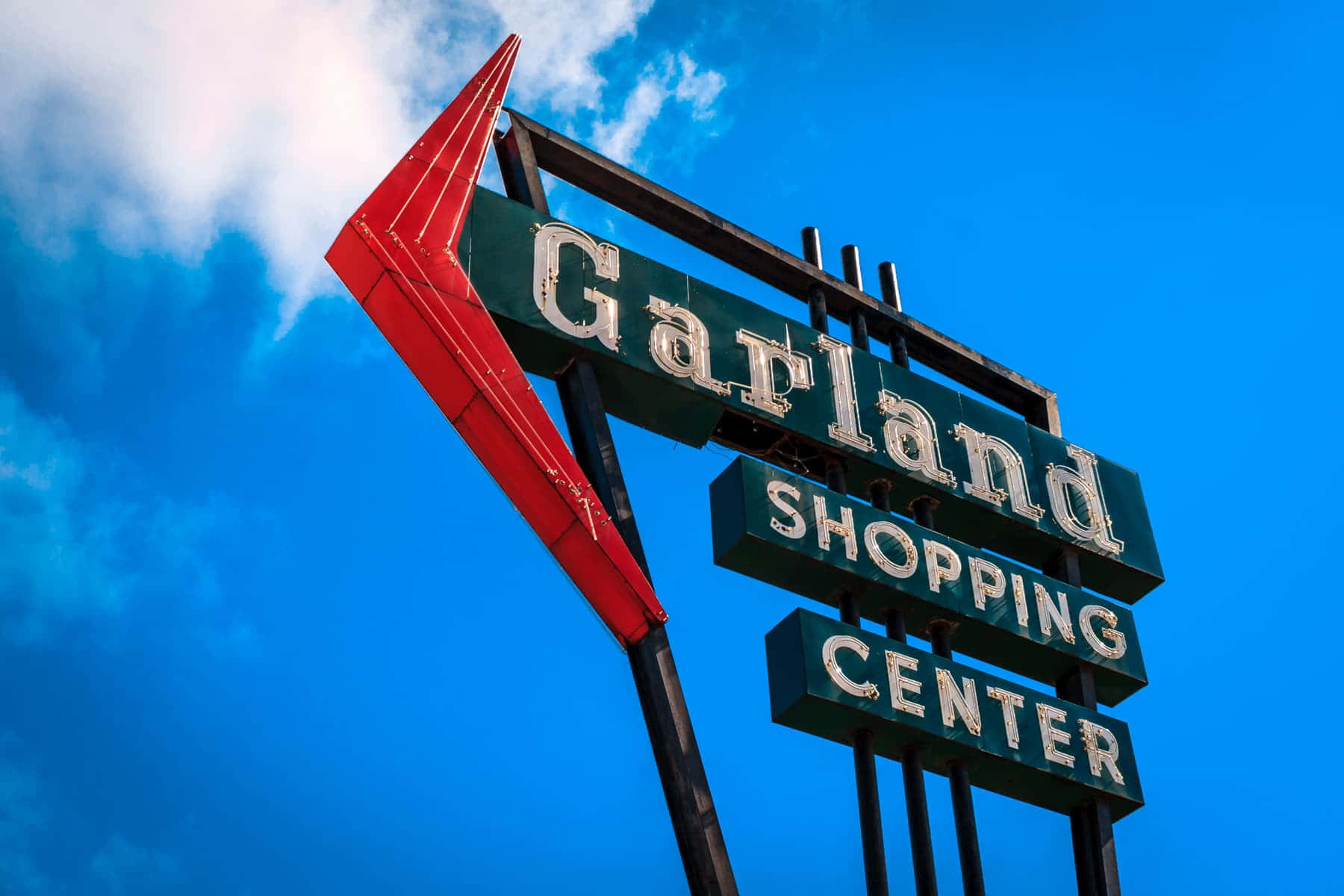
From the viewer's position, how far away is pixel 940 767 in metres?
18.2

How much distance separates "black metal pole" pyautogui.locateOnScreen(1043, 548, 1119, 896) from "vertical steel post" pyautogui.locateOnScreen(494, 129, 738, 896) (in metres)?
5.18

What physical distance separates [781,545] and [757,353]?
2.57 m

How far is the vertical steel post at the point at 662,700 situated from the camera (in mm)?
15133

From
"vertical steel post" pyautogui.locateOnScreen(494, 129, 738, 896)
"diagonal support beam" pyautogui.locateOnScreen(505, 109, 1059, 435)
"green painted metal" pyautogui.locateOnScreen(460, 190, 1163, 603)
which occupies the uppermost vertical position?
"diagonal support beam" pyautogui.locateOnScreen(505, 109, 1059, 435)

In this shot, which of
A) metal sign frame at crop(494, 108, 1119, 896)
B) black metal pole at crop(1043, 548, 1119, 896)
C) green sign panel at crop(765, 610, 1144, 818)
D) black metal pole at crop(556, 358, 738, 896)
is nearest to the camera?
black metal pole at crop(556, 358, 738, 896)

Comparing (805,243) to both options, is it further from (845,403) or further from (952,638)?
(952,638)

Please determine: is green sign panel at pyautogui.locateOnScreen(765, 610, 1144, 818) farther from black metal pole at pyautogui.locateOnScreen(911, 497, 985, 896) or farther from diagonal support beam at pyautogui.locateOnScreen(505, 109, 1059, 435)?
diagonal support beam at pyautogui.locateOnScreen(505, 109, 1059, 435)

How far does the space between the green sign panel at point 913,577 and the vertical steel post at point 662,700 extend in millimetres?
1441

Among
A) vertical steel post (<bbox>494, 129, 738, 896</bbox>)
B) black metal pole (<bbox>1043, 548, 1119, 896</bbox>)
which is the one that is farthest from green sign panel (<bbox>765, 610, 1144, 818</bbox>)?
vertical steel post (<bbox>494, 129, 738, 896</bbox>)

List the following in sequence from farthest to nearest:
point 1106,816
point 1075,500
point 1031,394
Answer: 1. point 1031,394
2. point 1075,500
3. point 1106,816

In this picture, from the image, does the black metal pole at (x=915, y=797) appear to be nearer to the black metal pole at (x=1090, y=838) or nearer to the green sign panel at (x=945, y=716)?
the green sign panel at (x=945, y=716)

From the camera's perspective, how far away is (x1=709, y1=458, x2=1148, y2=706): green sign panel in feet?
58.9

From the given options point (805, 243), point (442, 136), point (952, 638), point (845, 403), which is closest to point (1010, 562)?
point (952, 638)

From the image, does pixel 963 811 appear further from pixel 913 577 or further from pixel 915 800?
pixel 913 577
